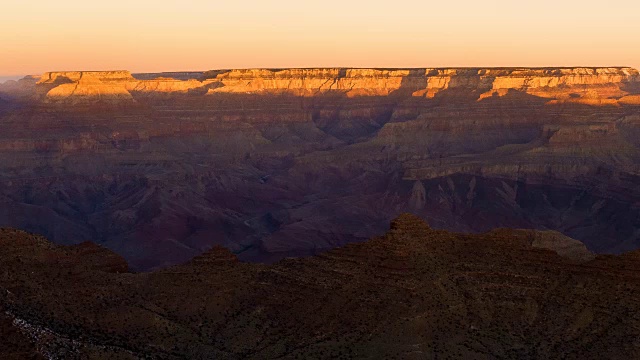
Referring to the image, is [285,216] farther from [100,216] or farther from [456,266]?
[456,266]

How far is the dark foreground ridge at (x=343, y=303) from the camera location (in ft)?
200

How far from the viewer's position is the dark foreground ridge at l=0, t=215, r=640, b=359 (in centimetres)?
6094

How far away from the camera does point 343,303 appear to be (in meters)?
65.4

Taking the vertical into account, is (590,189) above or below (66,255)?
below

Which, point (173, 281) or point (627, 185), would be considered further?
point (627, 185)

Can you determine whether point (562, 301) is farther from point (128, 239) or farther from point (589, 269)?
point (128, 239)

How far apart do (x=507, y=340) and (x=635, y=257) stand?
13088 mm

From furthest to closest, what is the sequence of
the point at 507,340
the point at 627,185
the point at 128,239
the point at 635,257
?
the point at 627,185 < the point at 128,239 < the point at 635,257 < the point at 507,340

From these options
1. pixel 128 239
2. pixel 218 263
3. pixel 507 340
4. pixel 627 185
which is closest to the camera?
pixel 507 340

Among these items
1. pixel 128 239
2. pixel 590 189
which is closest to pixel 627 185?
pixel 590 189

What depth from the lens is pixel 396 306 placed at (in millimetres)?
64562

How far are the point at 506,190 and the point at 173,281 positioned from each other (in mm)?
131543

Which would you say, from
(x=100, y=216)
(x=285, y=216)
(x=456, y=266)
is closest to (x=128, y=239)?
(x=100, y=216)

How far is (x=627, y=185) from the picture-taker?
181625 millimetres
